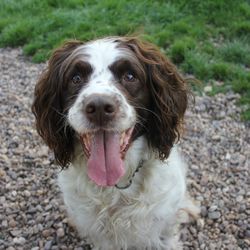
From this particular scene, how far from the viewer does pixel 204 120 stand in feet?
17.6

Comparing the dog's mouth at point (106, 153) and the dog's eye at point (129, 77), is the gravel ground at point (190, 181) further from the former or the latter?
the dog's eye at point (129, 77)

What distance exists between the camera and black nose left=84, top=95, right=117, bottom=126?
9.20ft

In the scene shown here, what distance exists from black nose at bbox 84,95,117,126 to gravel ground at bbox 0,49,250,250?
1484mm

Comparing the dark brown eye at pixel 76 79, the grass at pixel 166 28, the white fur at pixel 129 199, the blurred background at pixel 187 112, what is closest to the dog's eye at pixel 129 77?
the white fur at pixel 129 199

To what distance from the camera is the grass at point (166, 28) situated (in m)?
6.10

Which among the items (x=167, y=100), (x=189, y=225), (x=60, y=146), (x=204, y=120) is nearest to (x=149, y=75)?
(x=167, y=100)

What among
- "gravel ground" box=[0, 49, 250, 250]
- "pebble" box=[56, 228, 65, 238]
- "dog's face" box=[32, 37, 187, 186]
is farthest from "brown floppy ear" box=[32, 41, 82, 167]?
"gravel ground" box=[0, 49, 250, 250]

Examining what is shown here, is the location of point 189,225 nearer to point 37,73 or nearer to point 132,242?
point 132,242

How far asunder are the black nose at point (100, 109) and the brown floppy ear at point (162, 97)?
45cm

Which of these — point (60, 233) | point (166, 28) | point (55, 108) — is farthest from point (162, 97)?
point (166, 28)

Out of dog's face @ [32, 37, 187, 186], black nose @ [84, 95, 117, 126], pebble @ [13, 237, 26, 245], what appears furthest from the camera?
pebble @ [13, 237, 26, 245]

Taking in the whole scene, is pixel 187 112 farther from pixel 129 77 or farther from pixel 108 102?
pixel 108 102

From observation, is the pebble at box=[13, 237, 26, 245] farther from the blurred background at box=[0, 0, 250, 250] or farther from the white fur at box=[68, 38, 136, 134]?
the white fur at box=[68, 38, 136, 134]

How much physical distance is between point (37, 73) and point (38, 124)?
3.12 m
